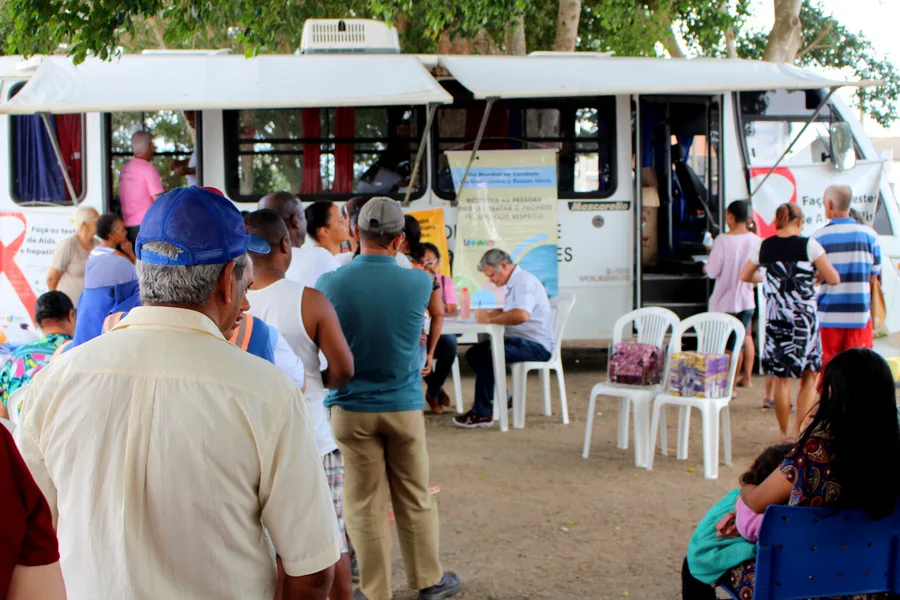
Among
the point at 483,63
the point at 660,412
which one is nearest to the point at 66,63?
the point at 483,63

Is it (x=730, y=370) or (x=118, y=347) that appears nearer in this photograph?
(x=118, y=347)

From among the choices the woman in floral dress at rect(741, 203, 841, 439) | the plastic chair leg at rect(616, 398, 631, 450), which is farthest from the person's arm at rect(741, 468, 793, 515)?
the woman in floral dress at rect(741, 203, 841, 439)

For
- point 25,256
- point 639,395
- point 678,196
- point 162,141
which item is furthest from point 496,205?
point 25,256

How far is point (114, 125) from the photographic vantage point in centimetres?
878

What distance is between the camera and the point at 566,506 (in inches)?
217

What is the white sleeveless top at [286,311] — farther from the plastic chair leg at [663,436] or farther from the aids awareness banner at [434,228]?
the aids awareness banner at [434,228]

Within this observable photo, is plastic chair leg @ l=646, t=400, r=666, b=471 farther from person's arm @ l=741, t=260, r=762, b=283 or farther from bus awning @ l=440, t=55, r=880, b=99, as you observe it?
bus awning @ l=440, t=55, r=880, b=99

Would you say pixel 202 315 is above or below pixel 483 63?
below

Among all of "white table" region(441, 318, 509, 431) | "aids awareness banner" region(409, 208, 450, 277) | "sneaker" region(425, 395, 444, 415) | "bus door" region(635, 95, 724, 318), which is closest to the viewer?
"white table" region(441, 318, 509, 431)

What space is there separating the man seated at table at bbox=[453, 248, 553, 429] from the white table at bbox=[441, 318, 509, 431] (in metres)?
0.14

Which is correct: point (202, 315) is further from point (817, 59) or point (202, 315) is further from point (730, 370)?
point (817, 59)

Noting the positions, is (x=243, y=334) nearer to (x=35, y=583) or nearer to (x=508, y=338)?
(x=35, y=583)

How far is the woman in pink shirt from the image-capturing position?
8.23 meters

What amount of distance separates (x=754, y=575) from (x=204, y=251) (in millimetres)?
2097
